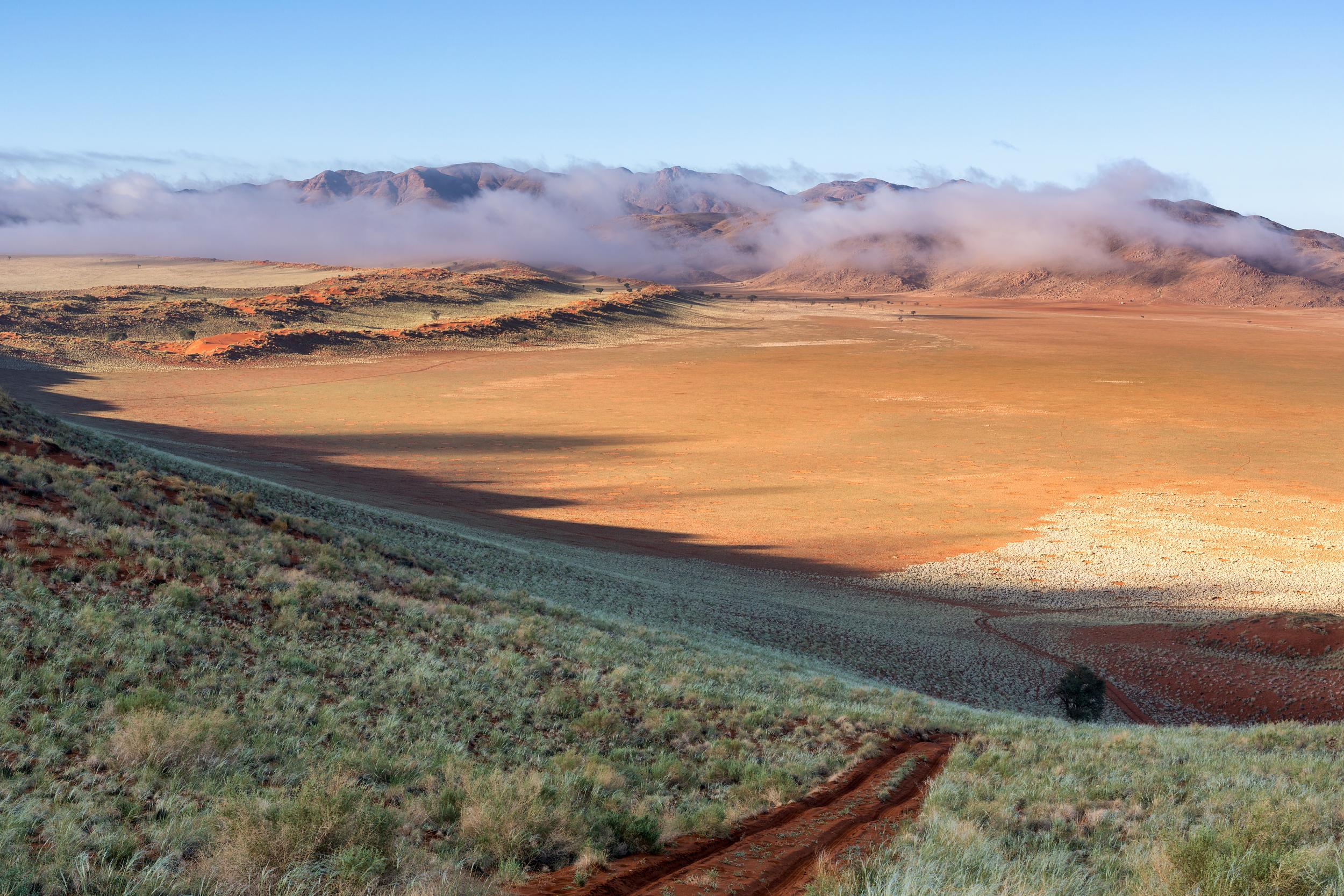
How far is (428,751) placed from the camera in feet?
22.9

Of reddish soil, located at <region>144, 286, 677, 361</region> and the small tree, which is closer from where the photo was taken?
the small tree

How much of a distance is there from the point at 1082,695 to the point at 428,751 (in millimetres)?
13698

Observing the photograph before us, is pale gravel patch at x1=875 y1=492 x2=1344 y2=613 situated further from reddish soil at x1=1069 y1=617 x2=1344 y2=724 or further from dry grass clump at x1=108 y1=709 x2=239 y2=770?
dry grass clump at x1=108 y1=709 x2=239 y2=770

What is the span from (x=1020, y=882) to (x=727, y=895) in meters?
1.67

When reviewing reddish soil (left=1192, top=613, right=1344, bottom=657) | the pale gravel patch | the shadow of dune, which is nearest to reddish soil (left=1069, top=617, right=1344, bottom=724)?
reddish soil (left=1192, top=613, right=1344, bottom=657)

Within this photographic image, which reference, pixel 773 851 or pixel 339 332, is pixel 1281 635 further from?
pixel 339 332

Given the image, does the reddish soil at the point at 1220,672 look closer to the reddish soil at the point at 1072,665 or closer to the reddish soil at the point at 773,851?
the reddish soil at the point at 1072,665

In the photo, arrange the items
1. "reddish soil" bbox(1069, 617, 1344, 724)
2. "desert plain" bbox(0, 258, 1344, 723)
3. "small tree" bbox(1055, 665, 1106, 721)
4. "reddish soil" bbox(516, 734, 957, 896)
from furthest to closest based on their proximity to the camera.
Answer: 1. "desert plain" bbox(0, 258, 1344, 723)
2. "reddish soil" bbox(1069, 617, 1344, 724)
3. "small tree" bbox(1055, 665, 1106, 721)
4. "reddish soil" bbox(516, 734, 957, 896)

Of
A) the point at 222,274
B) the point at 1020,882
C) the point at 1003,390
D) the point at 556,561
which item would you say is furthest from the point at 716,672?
the point at 222,274

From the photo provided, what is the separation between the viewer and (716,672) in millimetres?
11930

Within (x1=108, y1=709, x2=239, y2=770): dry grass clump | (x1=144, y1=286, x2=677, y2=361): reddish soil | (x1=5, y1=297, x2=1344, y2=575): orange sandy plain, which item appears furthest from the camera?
(x1=144, y1=286, x2=677, y2=361): reddish soil

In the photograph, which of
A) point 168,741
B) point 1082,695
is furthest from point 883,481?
point 168,741

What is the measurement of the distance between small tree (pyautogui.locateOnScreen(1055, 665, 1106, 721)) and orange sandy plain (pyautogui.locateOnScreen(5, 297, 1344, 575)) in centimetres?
1040

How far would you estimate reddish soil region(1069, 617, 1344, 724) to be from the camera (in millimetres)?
17250
